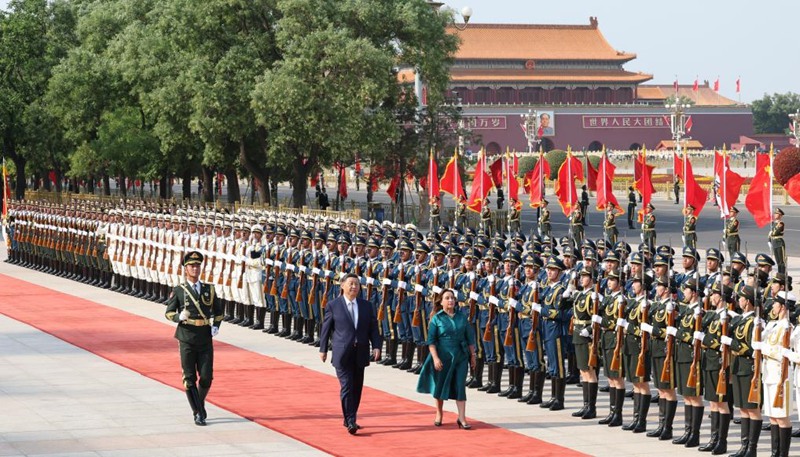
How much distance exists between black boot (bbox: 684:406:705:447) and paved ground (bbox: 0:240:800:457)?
138 millimetres

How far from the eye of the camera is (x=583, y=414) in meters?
13.0

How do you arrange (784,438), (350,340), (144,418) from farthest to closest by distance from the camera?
(144,418)
(350,340)
(784,438)

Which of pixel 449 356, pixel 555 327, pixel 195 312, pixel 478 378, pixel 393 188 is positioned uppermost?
pixel 393 188

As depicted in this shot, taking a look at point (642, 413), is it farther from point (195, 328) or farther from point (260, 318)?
point (260, 318)

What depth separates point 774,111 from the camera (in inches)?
4872

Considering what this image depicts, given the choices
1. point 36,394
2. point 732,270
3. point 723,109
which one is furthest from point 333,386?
point 723,109

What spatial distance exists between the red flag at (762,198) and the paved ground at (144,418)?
4.55 metres

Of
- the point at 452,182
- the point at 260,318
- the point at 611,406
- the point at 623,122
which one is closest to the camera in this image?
the point at 611,406

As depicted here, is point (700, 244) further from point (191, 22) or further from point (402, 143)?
point (191, 22)

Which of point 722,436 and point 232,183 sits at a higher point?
point 232,183

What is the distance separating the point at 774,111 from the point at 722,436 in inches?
4606

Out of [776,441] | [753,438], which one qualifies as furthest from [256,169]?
[776,441]

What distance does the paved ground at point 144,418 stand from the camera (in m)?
11.6

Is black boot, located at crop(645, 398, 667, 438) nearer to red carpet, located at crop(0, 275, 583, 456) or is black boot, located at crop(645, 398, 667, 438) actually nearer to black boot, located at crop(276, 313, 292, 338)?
red carpet, located at crop(0, 275, 583, 456)
